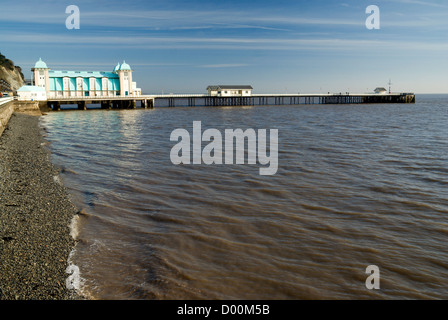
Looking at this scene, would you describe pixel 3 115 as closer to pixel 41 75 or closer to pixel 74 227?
pixel 74 227

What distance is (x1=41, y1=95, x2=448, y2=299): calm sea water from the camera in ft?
22.2

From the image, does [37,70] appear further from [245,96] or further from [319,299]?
[319,299]

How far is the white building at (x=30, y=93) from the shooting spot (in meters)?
54.5

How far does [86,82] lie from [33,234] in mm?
69816

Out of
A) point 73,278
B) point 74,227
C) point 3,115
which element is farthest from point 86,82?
point 73,278

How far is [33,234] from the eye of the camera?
812cm

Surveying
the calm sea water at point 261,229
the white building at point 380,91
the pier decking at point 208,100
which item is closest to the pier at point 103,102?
the pier decking at point 208,100

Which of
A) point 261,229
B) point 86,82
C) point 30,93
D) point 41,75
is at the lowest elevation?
point 261,229

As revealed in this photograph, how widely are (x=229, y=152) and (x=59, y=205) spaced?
1175cm

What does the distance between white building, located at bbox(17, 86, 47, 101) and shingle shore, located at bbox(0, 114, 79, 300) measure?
152 ft

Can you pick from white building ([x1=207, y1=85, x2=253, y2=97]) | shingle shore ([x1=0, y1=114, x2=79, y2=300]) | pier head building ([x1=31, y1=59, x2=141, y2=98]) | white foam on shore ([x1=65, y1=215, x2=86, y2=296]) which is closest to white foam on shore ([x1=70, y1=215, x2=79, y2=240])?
shingle shore ([x1=0, y1=114, x2=79, y2=300])

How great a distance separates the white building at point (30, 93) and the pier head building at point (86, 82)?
A: 782cm
